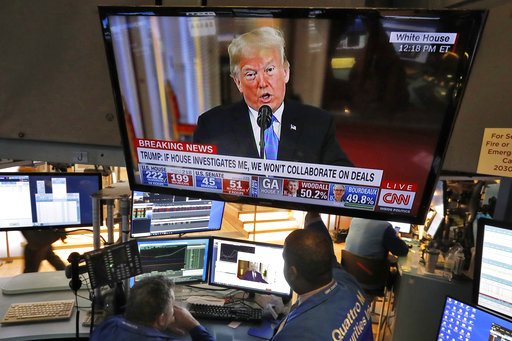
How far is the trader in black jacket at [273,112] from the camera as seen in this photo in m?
1.20

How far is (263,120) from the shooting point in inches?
50.7

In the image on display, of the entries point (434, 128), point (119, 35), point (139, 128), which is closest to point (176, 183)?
point (139, 128)

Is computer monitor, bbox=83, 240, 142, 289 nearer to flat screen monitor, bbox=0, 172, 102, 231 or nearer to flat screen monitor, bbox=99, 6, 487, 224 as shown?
flat screen monitor, bbox=99, 6, 487, 224

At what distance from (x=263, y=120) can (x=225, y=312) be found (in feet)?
4.07

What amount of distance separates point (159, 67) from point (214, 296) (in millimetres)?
1492

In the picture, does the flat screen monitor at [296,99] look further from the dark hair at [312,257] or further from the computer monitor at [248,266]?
the computer monitor at [248,266]

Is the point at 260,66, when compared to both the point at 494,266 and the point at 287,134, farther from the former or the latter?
the point at 494,266

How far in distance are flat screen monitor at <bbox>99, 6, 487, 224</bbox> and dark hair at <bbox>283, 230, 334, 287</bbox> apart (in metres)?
0.18

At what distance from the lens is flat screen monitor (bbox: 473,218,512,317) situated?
132 centimetres

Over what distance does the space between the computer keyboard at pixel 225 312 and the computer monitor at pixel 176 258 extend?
221mm

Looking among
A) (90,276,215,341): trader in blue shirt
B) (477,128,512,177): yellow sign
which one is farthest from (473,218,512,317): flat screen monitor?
(90,276,215,341): trader in blue shirt

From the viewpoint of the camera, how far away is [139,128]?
4.72 ft

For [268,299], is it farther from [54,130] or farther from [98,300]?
[54,130]

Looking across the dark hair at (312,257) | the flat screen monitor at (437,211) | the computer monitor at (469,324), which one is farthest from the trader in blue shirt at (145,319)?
the flat screen monitor at (437,211)
